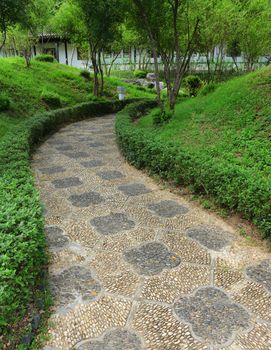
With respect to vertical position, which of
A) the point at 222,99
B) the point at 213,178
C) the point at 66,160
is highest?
the point at 222,99

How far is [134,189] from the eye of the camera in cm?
495

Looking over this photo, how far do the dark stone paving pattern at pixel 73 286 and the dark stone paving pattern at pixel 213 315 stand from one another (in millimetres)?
723

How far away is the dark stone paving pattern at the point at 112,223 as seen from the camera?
11.9 feet

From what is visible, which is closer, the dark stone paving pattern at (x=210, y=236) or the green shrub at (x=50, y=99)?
the dark stone paving pattern at (x=210, y=236)

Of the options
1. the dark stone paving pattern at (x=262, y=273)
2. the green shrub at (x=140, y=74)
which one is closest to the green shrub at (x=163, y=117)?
the dark stone paving pattern at (x=262, y=273)

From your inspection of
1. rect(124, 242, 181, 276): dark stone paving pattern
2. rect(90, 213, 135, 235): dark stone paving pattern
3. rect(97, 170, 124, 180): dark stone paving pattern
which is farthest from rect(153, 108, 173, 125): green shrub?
rect(124, 242, 181, 276): dark stone paving pattern

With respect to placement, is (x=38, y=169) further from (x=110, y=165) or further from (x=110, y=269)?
(x=110, y=269)

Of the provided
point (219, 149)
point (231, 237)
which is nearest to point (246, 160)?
point (219, 149)

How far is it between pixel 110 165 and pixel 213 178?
274 cm

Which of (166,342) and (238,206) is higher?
(238,206)

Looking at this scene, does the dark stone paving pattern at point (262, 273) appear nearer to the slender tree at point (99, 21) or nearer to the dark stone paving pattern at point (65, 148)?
the dark stone paving pattern at point (65, 148)

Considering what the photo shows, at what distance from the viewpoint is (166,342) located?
209 cm

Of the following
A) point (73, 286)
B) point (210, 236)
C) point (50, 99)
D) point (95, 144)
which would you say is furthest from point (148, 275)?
point (50, 99)

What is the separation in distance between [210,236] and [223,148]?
242 cm
